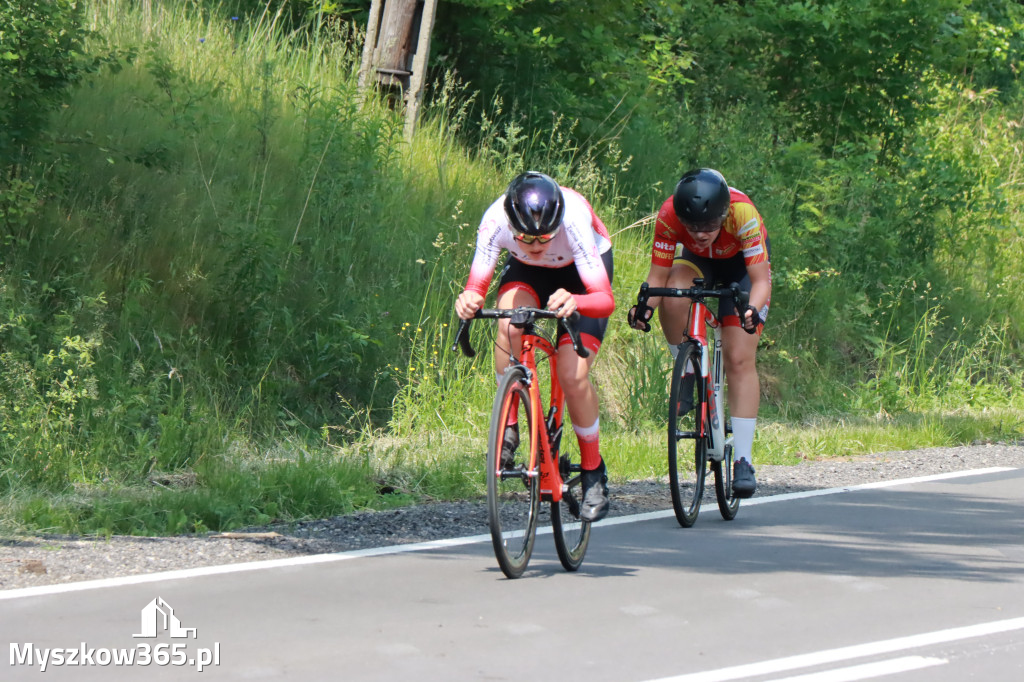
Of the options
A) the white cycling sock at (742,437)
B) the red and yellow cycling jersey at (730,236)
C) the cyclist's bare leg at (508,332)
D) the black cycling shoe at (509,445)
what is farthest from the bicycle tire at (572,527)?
the red and yellow cycling jersey at (730,236)

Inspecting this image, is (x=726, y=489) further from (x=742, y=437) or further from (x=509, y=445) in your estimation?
(x=509, y=445)

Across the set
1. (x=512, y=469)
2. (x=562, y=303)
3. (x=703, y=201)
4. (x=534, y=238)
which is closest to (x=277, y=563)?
(x=512, y=469)

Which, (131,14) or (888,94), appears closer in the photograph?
(131,14)

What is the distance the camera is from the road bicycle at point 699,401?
750 centimetres

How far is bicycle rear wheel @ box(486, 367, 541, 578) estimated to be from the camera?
19.6 ft

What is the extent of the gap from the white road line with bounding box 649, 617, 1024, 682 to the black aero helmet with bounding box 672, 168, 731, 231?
275 centimetres

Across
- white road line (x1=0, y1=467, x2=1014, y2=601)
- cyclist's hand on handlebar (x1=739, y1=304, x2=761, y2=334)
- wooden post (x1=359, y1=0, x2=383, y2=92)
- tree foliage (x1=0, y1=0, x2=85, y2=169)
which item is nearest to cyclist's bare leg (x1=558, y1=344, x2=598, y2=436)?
white road line (x1=0, y1=467, x2=1014, y2=601)

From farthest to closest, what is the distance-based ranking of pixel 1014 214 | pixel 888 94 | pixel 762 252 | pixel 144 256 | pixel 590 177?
pixel 1014 214 < pixel 888 94 < pixel 590 177 < pixel 144 256 < pixel 762 252

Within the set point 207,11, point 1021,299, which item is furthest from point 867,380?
point 207,11

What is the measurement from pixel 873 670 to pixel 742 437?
301 centimetres

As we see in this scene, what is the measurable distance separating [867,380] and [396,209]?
5.55 metres

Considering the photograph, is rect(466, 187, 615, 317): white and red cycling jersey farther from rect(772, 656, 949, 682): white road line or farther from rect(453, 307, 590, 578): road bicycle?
rect(772, 656, 949, 682): white road line

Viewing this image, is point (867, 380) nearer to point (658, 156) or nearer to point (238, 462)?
point (658, 156)

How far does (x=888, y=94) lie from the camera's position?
1608 cm
